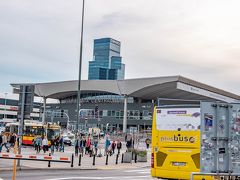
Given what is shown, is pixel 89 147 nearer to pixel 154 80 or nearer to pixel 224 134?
pixel 224 134

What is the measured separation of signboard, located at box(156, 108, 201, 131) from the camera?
43.9ft

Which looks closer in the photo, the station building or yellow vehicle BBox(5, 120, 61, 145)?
yellow vehicle BBox(5, 120, 61, 145)

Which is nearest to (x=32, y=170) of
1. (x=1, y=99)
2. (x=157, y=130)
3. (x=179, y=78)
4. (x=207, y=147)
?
(x=157, y=130)

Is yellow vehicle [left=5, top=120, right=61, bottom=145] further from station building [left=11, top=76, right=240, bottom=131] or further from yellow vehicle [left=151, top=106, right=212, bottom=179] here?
station building [left=11, top=76, right=240, bottom=131]

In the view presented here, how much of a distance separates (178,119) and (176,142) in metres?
0.72

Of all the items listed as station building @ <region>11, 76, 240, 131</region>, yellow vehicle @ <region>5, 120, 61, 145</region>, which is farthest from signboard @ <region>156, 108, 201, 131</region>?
station building @ <region>11, 76, 240, 131</region>

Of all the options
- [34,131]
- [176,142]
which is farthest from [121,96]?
[176,142]

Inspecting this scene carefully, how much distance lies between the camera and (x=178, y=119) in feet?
44.9

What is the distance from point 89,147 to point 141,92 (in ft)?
206

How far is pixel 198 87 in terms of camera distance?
101625mm

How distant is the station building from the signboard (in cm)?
7912

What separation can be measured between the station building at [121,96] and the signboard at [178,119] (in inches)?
3115

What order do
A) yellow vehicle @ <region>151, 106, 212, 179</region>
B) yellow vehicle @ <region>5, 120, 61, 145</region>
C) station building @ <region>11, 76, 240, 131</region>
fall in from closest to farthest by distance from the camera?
yellow vehicle @ <region>151, 106, 212, 179</region>, yellow vehicle @ <region>5, 120, 61, 145</region>, station building @ <region>11, 76, 240, 131</region>

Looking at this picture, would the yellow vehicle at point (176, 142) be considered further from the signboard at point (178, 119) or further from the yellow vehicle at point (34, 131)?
the yellow vehicle at point (34, 131)
